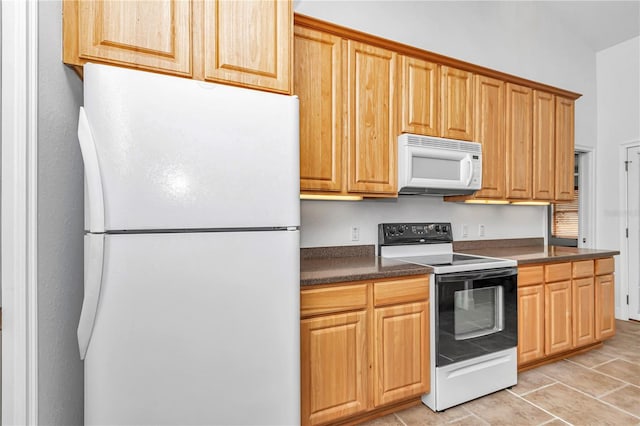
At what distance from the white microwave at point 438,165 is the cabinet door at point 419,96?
0.10 meters

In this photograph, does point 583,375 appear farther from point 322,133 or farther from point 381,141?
point 322,133

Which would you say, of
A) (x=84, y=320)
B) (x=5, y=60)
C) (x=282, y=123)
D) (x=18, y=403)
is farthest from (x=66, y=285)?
(x=282, y=123)

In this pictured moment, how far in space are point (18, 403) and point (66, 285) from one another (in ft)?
1.43

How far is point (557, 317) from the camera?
8.60ft

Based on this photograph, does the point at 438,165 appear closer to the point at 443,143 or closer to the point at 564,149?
the point at 443,143

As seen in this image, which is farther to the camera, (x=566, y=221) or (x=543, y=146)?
(x=566, y=221)

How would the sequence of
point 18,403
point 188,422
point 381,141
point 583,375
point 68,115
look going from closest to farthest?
point 18,403
point 188,422
point 68,115
point 381,141
point 583,375

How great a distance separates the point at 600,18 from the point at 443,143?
2.85 m

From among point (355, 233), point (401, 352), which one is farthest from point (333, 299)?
point (355, 233)

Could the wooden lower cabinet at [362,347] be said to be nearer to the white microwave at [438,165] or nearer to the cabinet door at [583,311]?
the white microwave at [438,165]

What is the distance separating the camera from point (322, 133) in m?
2.08

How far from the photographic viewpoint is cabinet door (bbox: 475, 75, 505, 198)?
8.82ft

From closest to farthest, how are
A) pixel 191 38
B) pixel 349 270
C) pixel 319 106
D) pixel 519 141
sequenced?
pixel 191 38 < pixel 349 270 < pixel 319 106 < pixel 519 141

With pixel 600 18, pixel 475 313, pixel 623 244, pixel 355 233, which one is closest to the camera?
pixel 475 313
